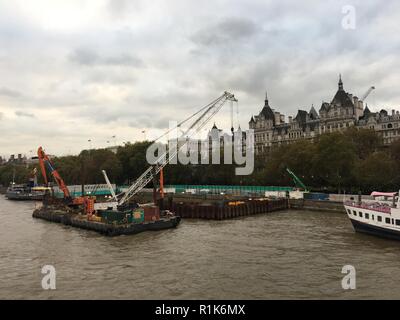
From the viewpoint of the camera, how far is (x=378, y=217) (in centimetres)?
3869

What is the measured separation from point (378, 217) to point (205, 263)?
19299 mm

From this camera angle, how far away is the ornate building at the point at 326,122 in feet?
362

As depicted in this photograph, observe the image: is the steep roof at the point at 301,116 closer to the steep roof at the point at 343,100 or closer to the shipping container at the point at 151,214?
the steep roof at the point at 343,100

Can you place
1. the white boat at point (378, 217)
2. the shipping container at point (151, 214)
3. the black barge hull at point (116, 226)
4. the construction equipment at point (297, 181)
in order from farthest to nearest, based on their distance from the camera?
the construction equipment at point (297, 181) < the shipping container at point (151, 214) < the black barge hull at point (116, 226) < the white boat at point (378, 217)

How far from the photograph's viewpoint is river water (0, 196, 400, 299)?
2403 cm

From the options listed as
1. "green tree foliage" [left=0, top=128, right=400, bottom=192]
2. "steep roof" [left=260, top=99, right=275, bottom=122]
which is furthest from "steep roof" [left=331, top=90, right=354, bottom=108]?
"steep roof" [left=260, top=99, right=275, bottom=122]

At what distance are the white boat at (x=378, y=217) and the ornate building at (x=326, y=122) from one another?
7275cm

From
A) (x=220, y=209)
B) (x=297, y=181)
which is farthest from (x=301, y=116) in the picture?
(x=220, y=209)

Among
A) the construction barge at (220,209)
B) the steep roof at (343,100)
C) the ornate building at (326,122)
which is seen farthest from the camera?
the steep roof at (343,100)

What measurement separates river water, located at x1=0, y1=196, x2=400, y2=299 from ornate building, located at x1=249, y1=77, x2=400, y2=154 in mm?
72824

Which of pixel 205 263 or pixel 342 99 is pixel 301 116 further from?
pixel 205 263

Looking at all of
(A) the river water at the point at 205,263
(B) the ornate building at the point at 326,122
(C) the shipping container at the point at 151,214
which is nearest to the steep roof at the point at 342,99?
(B) the ornate building at the point at 326,122

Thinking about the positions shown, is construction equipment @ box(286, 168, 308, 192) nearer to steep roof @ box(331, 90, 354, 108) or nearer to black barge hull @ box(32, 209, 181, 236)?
black barge hull @ box(32, 209, 181, 236)
